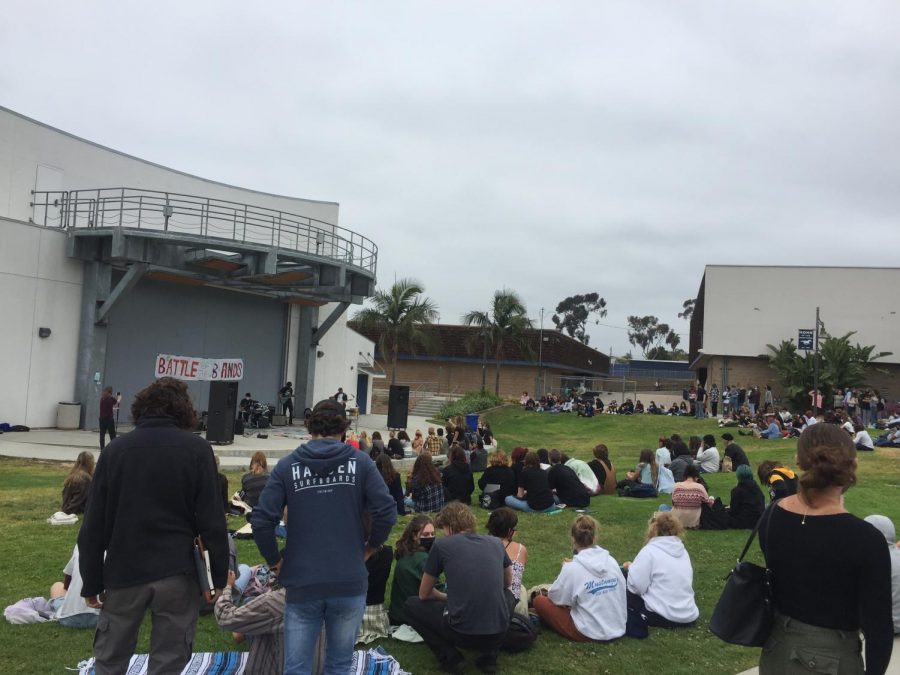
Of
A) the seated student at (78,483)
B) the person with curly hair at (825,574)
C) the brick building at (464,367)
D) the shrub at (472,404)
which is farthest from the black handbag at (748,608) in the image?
the brick building at (464,367)

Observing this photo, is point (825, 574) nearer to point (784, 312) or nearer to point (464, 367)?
point (784, 312)

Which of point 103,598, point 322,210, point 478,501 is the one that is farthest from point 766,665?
point 322,210

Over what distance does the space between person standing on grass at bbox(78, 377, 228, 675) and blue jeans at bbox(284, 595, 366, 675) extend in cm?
52

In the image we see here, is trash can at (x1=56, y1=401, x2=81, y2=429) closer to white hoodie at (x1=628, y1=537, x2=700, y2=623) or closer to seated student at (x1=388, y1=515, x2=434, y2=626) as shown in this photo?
seated student at (x1=388, y1=515, x2=434, y2=626)

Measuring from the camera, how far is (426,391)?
161ft

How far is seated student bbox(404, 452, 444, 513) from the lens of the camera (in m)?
11.7

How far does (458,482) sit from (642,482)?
400cm

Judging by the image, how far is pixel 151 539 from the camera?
3709 mm

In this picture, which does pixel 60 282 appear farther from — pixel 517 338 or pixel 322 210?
pixel 517 338

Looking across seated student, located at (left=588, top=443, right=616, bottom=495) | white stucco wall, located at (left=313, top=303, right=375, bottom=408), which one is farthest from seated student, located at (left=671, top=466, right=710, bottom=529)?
white stucco wall, located at (left=313, top=303, right=375, bottom=408)

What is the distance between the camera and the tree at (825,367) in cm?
3512

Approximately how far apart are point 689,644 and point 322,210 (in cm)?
2981

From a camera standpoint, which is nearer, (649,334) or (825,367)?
(825,367)

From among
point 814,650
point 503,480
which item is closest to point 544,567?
point 503,480
